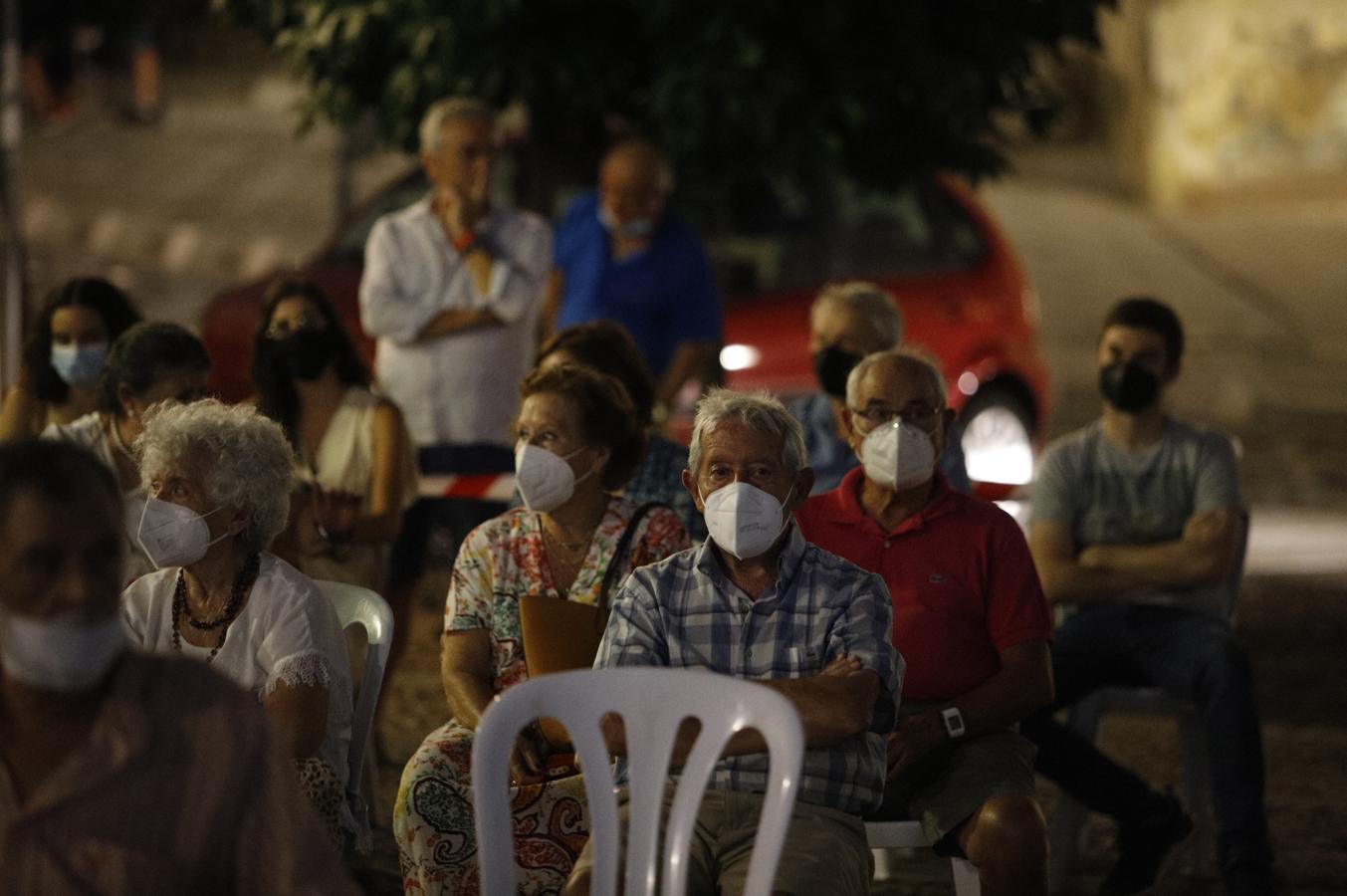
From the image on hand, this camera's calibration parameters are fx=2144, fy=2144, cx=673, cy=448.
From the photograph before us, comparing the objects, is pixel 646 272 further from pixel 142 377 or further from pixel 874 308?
pixel 142 377

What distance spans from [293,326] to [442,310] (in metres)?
1.16

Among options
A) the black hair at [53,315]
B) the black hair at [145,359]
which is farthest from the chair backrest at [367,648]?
the black hair at [53,315]

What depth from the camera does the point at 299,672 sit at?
4.08 m

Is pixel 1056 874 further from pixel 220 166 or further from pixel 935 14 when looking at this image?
pixel 220 166

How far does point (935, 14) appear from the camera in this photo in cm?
922

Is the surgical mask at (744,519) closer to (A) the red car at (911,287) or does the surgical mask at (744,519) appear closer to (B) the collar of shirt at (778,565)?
(B) the collar of shirt at (778,565)

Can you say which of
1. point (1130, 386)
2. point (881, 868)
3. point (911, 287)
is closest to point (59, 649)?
point (881, 868)

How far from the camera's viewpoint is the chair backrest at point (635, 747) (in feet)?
12.0

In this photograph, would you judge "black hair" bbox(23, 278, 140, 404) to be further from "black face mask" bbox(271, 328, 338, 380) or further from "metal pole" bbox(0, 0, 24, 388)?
"metal pole" bbox(0, 0, 24, 388)

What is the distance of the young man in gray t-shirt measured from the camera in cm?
545

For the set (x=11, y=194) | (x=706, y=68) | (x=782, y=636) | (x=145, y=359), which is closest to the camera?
(x=782, y=636)

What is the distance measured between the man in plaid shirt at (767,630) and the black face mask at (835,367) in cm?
167

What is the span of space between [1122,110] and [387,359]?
919 inches

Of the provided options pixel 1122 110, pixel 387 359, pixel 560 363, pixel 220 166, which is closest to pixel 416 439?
pixel 387 359
